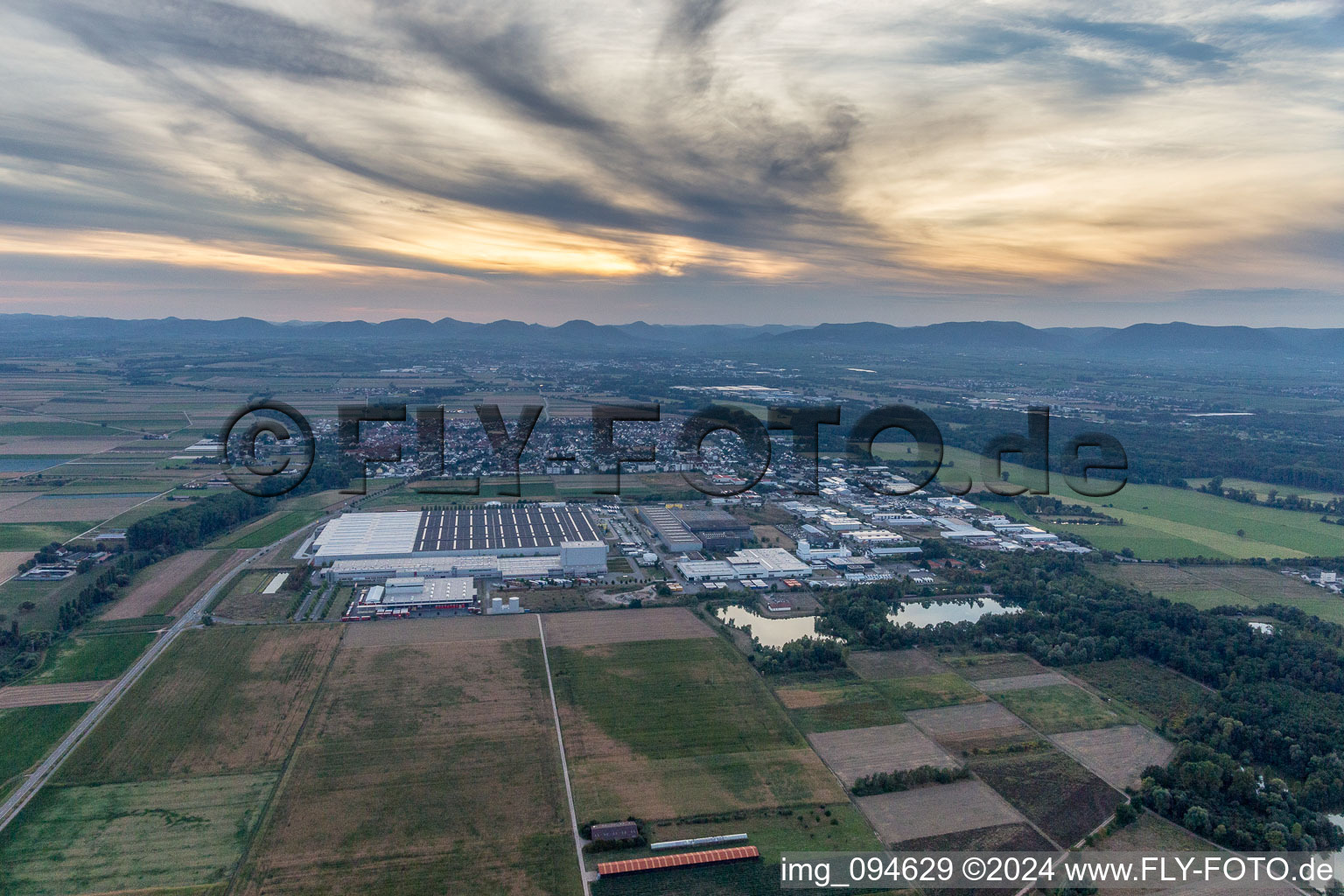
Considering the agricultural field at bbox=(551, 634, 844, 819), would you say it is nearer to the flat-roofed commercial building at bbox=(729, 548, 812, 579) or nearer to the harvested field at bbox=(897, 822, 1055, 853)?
the harvested field at bbox=(897, 822, 1055, 853)

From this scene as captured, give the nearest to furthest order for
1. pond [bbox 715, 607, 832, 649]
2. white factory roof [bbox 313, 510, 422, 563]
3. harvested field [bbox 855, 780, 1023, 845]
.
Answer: harvested field [bbox 855, 780, 1023, 845]
pond [bbox 715, 607, 832, 649]
white factory roof [bbox 313, 510, 422, 563]

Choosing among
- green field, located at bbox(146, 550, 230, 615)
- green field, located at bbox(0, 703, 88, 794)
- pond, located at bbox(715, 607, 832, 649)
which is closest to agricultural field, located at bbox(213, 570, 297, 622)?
green field, located at bbox(146, 550, 230, 615)

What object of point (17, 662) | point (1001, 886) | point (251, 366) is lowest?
point (1001, 886)

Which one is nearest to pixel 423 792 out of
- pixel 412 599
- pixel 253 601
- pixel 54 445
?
pixel 412 599

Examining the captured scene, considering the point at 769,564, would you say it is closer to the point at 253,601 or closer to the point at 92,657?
the point at 253,601

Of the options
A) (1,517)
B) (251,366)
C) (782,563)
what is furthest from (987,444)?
(251,366)

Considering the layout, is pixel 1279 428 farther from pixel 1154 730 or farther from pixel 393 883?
pixel 393 883
